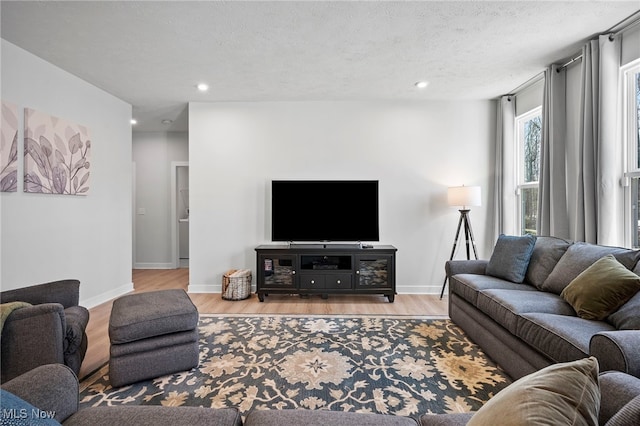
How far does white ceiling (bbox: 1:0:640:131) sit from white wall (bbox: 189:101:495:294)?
0.46m

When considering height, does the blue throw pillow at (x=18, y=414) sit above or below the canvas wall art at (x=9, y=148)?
Result: below

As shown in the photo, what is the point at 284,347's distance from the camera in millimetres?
2643

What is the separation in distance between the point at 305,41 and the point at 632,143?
2882 millimetres

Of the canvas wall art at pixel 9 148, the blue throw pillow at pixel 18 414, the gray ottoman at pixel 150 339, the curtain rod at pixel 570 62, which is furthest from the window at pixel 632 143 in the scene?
the canvas wall art at pixel 9 148

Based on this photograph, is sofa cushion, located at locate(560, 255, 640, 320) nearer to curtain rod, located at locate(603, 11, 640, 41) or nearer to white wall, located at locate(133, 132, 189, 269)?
curtain rod, located at locate(603, 11, 640, 41)

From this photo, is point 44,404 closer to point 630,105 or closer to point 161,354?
point 161,354

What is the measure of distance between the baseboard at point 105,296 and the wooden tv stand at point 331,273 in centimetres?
193

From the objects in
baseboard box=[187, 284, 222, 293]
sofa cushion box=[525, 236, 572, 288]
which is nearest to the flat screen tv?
baseboard box=[187, 284, 222, 293]

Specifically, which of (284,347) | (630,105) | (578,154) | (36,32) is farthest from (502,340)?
(36,32)

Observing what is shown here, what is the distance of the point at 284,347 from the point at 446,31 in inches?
116

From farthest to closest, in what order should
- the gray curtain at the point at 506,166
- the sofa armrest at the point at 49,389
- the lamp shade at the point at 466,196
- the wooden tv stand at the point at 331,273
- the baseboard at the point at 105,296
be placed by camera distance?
the gray curtain at the point at 506,166
the wooden tv stand at the point at 331,273
the lamp shade at the point at 466,196
the baseboard at the point at 105,296
the sofa armrest at the point at 49,389

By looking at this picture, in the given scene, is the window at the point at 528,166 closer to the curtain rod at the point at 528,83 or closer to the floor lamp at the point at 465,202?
the curtain rod at the point at 528,83

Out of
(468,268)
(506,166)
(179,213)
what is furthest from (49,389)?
(179,213)

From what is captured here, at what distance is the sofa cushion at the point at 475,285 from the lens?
2680 mm
